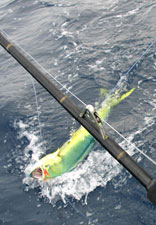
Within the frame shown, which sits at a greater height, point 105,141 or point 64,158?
point 105,141

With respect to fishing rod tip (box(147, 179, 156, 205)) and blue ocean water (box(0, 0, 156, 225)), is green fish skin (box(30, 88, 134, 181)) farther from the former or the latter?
fishing rod tip (box(147, 179, 156, 205))

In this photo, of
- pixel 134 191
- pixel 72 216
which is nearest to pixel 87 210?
pixel 72 216

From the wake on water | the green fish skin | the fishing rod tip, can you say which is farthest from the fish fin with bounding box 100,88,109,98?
the fishing rod tip

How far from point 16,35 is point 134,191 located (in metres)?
14.6

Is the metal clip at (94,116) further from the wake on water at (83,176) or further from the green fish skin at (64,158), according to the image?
the green fish skin at (64,158)

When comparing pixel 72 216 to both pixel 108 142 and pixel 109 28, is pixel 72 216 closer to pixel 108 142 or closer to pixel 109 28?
pixel 108 142

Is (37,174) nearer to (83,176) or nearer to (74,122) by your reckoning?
(83,176)

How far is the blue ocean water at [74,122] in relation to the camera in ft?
22.9

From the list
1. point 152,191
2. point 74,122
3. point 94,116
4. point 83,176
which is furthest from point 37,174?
point 152,191

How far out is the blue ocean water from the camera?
6.97 meters

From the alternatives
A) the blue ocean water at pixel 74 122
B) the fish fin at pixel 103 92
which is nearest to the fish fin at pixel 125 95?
the blue ocean water at pixel 74 122

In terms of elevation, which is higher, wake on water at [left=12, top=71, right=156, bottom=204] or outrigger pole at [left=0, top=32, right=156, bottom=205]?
outrigger pole at [left=0, top=32, right=156, bottom=205]

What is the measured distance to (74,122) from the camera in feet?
30.9

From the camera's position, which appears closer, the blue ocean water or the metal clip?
the metal clip
